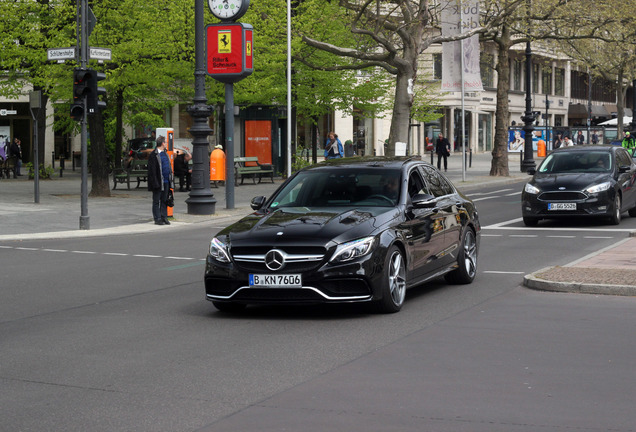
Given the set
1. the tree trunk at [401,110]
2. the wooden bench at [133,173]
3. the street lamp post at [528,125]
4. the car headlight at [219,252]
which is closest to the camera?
the car headlight at [219,252]

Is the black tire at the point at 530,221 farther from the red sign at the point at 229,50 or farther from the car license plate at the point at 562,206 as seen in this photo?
the red sign at the point at 229,50

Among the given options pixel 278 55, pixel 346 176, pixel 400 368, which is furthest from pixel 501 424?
pixel 278 55

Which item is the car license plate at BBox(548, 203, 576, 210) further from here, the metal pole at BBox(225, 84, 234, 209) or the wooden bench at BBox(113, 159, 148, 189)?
the wooden bench at BBox(113, 159, 148, 189)

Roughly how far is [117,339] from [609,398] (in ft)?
14.2

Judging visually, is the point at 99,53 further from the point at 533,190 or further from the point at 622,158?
the point at 622,158

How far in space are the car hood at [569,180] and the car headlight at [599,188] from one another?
0.10m

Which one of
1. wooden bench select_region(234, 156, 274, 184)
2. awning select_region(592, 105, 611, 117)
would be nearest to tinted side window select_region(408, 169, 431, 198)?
wooden bench select_region(234, 156, 274, 184)

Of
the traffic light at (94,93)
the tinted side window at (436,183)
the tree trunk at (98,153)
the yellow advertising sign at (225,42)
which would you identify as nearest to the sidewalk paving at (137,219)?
the tree trunk at (98,153)

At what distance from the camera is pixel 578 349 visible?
337 inches

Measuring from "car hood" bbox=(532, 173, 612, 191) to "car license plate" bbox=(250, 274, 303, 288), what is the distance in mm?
12023

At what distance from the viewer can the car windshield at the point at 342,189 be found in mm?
11141

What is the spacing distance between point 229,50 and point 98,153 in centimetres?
720

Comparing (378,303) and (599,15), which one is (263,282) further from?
(599,15)

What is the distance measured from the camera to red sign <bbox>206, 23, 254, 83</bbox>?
87.7 ft
